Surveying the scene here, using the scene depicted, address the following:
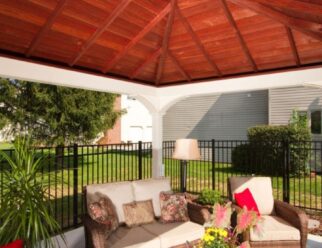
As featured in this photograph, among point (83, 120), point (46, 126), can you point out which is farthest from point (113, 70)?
point (46, 126)

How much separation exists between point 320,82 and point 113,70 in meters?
3.82

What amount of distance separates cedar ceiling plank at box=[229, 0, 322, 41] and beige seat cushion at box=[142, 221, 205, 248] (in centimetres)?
307

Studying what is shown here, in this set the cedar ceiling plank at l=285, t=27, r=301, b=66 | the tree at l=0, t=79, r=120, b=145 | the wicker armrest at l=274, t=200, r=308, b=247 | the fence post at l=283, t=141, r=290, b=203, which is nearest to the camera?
the wicker armrest at l=274, t=200, r=308, b=247

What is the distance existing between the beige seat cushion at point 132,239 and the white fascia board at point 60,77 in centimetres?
265

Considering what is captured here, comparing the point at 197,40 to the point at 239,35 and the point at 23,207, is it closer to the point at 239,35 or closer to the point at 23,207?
the point at 239,35

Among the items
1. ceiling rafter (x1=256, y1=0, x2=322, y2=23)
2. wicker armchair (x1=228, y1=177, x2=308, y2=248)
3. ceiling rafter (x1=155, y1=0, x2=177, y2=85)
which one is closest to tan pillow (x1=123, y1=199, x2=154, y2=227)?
wicker armchair (x1=228, y1=177, x2=308, y2=248)

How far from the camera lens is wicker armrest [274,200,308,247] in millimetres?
3717

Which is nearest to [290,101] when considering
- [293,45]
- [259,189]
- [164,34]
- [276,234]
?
[293,45]

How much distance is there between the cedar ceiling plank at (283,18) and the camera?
3.57 metres

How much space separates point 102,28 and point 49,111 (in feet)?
26.7

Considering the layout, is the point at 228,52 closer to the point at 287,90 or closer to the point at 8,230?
the point at 8,230

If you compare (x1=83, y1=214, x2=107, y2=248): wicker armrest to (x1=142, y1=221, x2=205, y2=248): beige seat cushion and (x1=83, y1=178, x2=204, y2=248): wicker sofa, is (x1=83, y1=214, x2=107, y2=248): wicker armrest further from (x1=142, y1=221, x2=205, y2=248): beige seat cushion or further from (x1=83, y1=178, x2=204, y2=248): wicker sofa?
(x1=142, y1=221, x2=205, y2=248): beige seat cushion

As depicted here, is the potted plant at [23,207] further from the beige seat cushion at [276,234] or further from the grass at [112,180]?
the beige seat cushion at [276,234]

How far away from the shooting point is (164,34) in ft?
15.3
